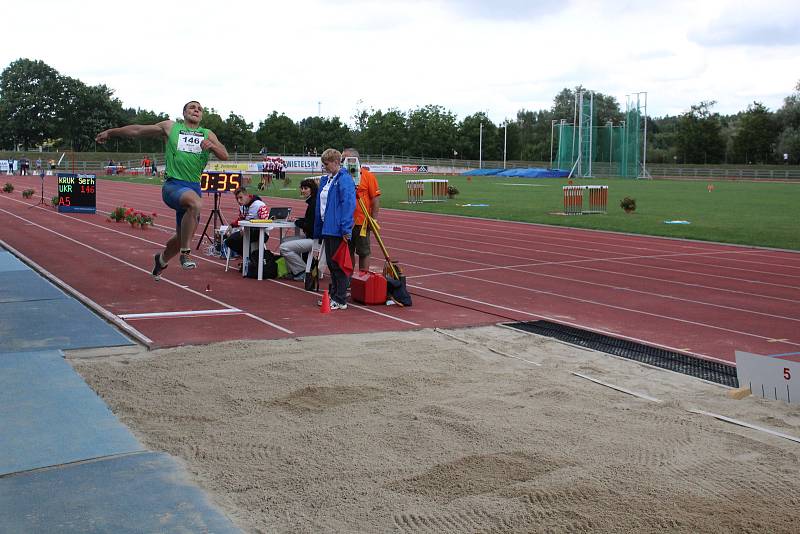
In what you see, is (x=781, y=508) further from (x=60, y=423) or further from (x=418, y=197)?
(x=418, y=197)

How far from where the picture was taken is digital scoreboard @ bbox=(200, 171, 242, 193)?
15.0 m

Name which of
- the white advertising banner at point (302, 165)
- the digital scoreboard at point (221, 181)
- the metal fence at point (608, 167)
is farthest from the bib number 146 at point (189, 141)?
the metal fence at point (608, 167)

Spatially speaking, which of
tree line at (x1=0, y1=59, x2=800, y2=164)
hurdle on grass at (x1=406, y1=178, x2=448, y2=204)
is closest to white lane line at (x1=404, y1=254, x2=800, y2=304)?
hurdle on grass at (x1=406, y1=178, x2=448, y2=204)

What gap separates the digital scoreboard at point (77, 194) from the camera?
25.7 metres

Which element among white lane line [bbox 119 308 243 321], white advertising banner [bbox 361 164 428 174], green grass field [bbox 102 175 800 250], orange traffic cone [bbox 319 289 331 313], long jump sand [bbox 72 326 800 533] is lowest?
long jump sand [bbox 72 326 800 533]

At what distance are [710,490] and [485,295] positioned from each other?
7051 millimetres

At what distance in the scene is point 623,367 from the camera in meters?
7.26

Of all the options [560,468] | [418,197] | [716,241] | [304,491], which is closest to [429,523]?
[304,491]

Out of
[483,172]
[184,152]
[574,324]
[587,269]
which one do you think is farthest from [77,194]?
[483,172]

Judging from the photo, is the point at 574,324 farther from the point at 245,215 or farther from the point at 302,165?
the point at 302,165

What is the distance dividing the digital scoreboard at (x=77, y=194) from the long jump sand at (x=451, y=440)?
65.3ft

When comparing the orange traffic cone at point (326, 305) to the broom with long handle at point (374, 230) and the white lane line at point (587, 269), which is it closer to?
the broom with long handle at point (374, 230)

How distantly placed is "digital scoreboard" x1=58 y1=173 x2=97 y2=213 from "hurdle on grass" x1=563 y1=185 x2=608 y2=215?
14641mm

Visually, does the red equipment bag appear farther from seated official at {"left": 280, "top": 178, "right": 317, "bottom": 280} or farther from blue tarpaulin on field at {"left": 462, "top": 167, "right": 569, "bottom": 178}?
blue tarpaulin on field at {"left": 462, "top": 167, "right": 569, "bottom": 178}
